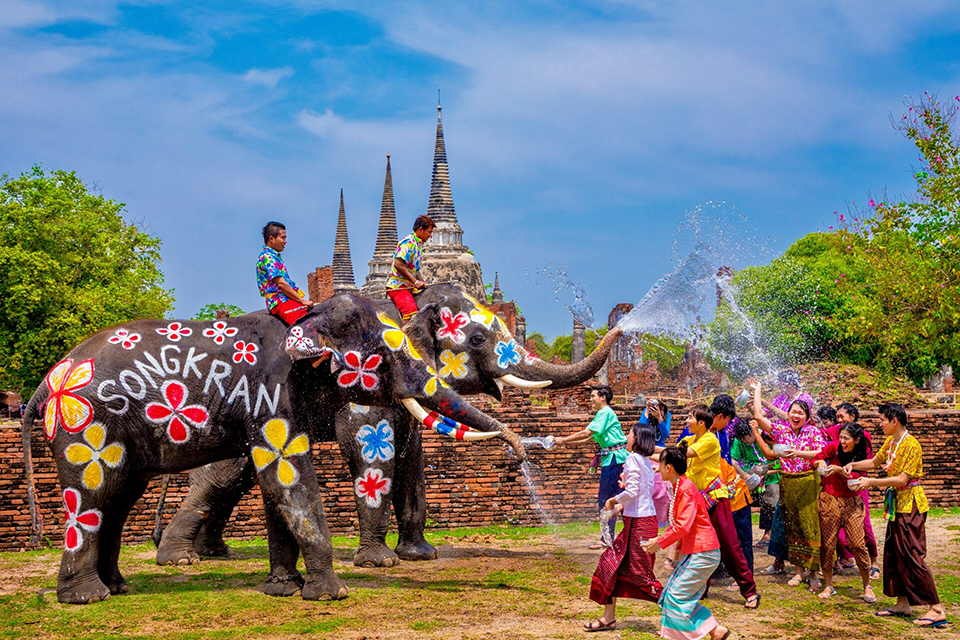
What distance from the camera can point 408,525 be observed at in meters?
9.97

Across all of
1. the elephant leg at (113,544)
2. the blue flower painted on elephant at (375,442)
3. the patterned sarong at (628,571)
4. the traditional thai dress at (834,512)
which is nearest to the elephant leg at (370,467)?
the blue flower painted on elephant at (375,442)

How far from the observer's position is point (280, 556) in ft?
26.1

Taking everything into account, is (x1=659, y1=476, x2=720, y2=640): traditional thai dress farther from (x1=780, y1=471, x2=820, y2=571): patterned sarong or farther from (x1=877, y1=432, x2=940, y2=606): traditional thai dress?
(x1=780, y1=471, x2=820, y2=571): patterned sarong

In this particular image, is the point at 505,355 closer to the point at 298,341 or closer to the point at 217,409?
the point at 298,341

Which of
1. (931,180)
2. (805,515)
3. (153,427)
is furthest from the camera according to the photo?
(931,180)

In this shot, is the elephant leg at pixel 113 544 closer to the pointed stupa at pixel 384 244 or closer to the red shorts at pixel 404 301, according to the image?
the red shorts at pixel 404 301

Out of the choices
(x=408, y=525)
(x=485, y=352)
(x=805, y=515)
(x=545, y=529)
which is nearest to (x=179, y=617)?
(x=408, y=525)

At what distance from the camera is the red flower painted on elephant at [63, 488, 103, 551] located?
24.7ft

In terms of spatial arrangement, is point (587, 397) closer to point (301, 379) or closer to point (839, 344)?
point (301, 379)

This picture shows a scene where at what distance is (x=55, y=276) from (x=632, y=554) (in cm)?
2811

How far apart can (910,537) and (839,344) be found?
35.8 meters

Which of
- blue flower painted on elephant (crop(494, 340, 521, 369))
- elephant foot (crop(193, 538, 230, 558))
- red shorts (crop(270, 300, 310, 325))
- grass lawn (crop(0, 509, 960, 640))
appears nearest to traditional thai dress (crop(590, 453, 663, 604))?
grass lawn (crop(0, 509, 960, 640))

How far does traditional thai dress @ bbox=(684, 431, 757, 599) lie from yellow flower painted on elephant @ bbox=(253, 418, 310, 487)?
3155 millimetres

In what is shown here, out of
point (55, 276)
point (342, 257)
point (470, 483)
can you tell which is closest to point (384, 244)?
point (342, 257)
